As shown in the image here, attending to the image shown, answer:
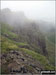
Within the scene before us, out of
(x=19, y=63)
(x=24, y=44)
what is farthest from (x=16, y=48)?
(x=19, y=63)

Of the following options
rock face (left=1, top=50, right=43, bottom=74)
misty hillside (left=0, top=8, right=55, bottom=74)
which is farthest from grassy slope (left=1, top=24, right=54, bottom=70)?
rock face (left=1, top=50, right=43, bottom=74)

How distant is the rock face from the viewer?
36694mm

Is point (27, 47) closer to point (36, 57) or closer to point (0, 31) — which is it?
point (36, 57)

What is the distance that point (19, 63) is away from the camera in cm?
3856

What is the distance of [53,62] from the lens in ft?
143

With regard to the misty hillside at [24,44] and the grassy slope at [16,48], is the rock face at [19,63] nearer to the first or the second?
the misty hillside at [24,44]

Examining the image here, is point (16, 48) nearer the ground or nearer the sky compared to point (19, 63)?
nearer the sky

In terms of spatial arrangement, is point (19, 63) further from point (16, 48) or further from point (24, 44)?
point (24, 44)

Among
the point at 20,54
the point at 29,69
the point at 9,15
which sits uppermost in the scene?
the point at 9,15

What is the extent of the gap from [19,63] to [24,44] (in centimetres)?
1078

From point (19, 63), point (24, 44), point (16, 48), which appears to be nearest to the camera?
point (19, 63)

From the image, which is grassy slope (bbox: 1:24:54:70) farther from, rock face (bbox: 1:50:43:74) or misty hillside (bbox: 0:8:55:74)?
rock face (bbox: 1:50:43:74)

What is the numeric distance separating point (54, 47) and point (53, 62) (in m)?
10.3

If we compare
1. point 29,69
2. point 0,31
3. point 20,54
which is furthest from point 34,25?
point 29,69
